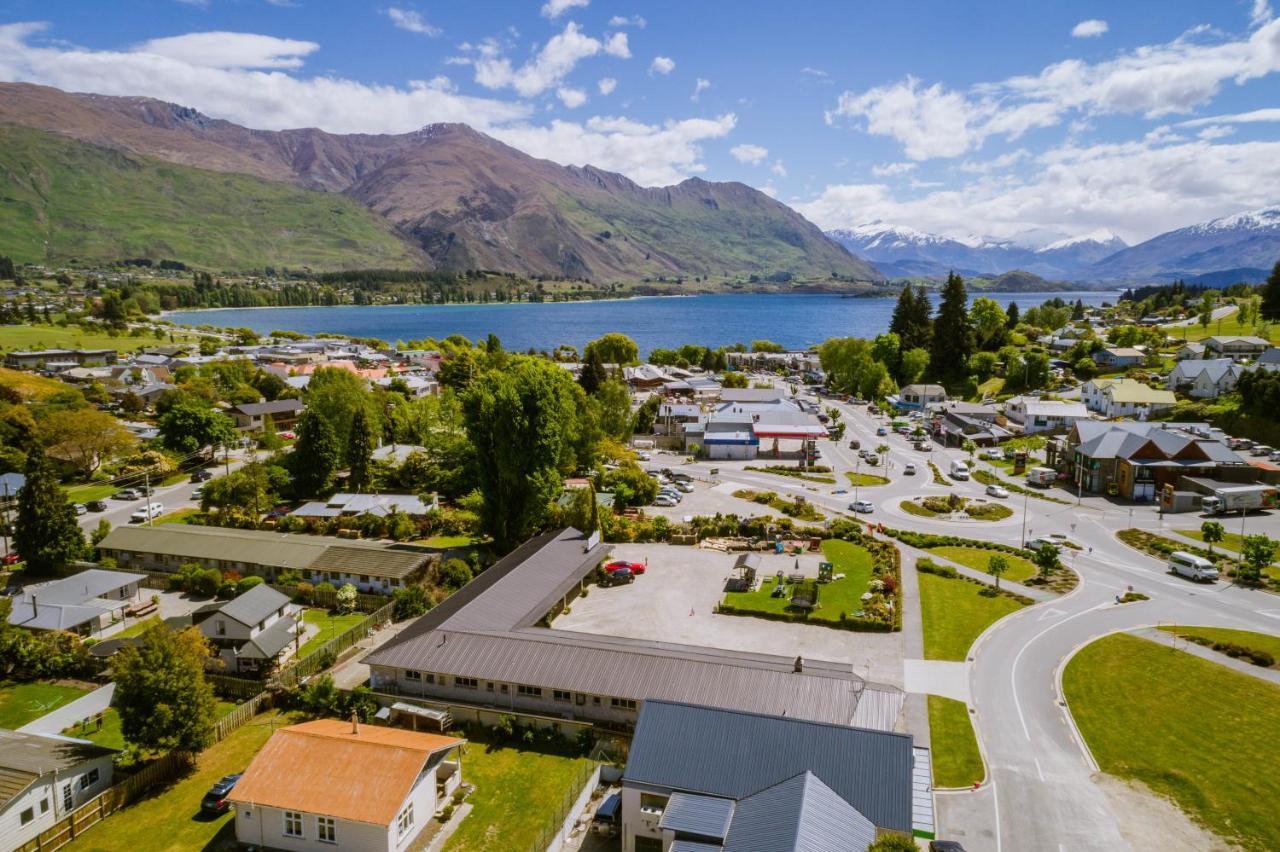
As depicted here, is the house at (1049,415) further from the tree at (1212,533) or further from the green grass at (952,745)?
A: the green grass at (952,745)

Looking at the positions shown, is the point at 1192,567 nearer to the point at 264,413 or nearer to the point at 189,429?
the point at 189,429

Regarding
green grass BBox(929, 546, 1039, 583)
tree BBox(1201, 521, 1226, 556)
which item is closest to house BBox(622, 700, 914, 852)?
green grass BBox(929, 546, 1039, 583)

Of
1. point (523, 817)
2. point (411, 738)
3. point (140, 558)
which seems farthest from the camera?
point (140, 558)

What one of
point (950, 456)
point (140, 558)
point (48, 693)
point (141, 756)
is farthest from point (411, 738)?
point (950, 456)

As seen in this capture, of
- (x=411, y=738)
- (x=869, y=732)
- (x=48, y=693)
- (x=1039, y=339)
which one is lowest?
(x=48, y=693)

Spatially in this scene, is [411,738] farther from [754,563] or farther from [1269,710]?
[1269,710]

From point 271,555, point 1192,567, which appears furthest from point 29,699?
point 1192,567
